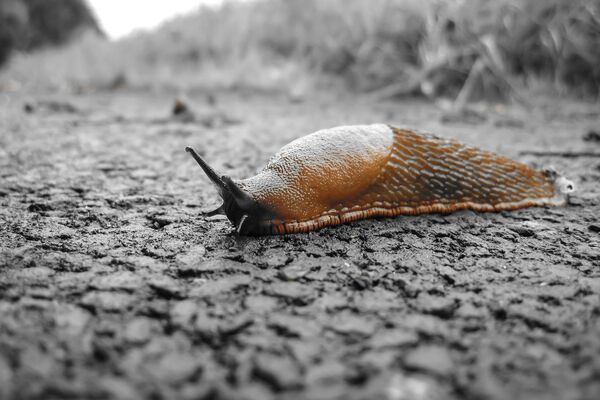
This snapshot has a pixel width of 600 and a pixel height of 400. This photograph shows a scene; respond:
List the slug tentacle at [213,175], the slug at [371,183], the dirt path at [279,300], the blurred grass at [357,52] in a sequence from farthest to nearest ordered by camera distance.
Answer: the blurred grass at [357,52]
the slug at [371,183]
the slug tentacle at [213,175]
the dirt path at [279,300]

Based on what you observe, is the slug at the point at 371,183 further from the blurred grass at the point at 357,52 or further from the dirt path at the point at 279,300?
the blurred grass at the point at 357,52

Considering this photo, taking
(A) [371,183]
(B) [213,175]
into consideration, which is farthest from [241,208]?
(A) [371,183]

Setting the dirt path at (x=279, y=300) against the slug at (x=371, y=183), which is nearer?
the dirt path at (x=279, y=300)

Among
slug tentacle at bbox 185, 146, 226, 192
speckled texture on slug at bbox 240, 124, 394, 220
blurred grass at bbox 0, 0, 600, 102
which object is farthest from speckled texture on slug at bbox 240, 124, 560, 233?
blurred grass at bbox 0, 0, 600, 102

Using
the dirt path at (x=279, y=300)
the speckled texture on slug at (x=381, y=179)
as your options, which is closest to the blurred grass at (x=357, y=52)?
the speckled texture on slug at (x=381, y=179)

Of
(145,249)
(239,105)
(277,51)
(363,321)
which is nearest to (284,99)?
(239,105)

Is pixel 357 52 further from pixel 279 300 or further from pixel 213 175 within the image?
pixel 279 300
